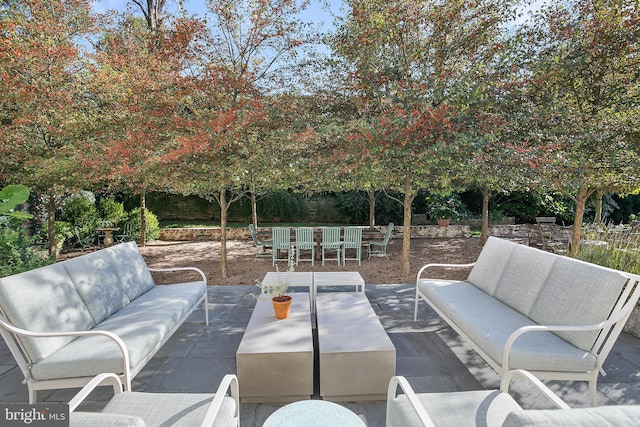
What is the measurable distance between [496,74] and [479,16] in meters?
1.08

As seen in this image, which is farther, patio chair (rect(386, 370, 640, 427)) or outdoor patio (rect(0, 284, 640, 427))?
outdoor patio (rect(0, 284, 640, 427))

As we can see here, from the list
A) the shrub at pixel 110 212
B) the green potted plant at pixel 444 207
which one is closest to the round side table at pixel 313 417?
the shrub at pixel 110 212

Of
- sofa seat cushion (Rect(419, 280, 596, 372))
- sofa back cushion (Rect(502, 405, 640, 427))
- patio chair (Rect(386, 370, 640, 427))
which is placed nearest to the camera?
sofa back cushion (Rect(502, 405, 640, 427))

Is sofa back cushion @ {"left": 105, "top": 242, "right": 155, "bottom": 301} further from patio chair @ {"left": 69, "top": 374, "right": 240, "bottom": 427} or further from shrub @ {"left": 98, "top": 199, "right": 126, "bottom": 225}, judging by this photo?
shrub @ {"left": 98, "top": 199, "right": 126, "bottom": 225}

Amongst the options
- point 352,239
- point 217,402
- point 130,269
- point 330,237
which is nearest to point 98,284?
point 130,269

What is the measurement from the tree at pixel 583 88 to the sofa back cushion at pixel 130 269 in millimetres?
6008

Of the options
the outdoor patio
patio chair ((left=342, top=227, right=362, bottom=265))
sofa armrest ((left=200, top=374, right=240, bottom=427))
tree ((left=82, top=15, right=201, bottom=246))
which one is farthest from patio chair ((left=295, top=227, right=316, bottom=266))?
sofa armrest ((left=200, top=374, right=240, bottom=427))

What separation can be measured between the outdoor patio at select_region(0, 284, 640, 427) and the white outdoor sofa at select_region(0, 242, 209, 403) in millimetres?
385

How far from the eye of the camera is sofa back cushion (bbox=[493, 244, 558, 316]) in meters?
2.98

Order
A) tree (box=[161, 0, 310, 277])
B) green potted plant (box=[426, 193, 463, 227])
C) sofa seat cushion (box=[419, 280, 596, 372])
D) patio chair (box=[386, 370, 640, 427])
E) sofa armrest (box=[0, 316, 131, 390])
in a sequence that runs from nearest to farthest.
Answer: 1. patio chair (box=[386, 370, 640, 427])
2. sofa armrest (box=[0, 316, 131, 390])
3. sofa seat cushion (box=[419, 280, 596, 372])
4. tree (box=[161, 0, 310, 277])
5. green potted plant (box=[426, 193, 463, 227])

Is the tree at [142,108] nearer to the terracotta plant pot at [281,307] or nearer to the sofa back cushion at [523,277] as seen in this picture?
the terracotta plant pot at [281,307]

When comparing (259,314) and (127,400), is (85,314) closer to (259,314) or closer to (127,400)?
(127,400)

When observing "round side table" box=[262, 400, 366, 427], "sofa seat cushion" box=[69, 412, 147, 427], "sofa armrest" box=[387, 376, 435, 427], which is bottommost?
"round side table" box=[262, 400, 366, 427]

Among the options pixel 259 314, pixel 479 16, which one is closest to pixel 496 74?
pixel 479 16
